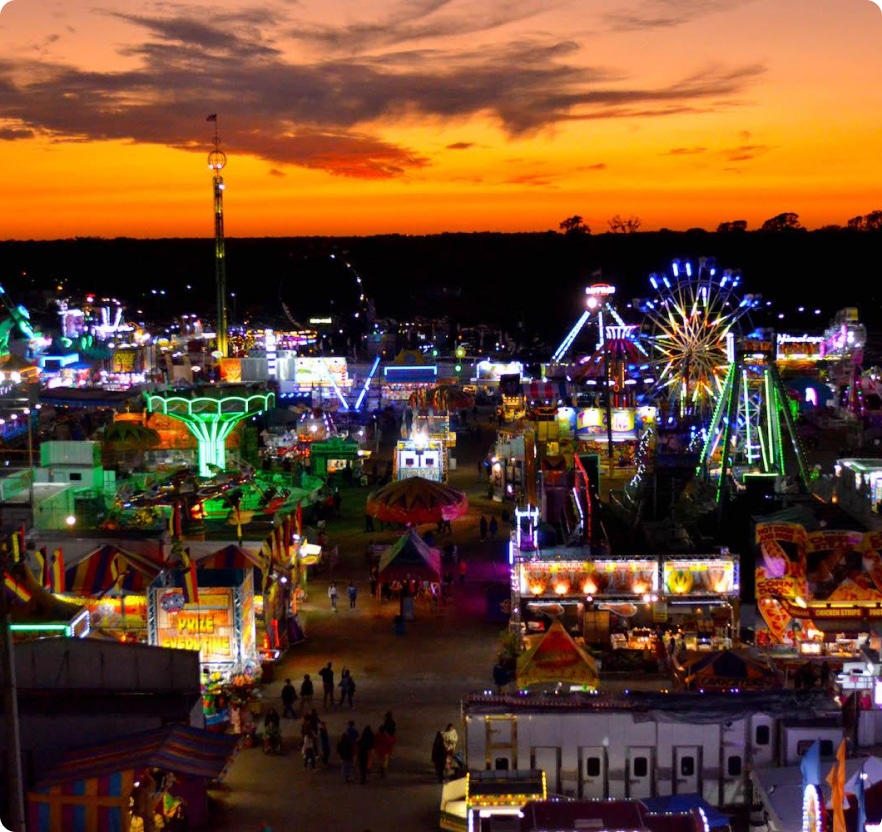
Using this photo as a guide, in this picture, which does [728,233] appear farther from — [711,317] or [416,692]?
[416,692]

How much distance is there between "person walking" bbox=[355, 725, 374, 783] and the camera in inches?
596

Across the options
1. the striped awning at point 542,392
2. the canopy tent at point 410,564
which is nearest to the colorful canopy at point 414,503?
the canopy tent at point 410,564

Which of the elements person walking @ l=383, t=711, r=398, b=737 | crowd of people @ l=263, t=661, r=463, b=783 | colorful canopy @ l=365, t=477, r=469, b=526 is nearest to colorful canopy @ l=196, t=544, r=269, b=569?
crowd of people @ l=263, t=661, r=463, b=783

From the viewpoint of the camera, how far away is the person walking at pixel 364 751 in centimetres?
1515

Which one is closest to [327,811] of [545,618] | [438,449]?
[545,618]

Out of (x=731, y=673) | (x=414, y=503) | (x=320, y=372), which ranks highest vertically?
(x=320, y=372)

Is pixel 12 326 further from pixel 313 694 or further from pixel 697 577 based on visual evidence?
pixel 697 577

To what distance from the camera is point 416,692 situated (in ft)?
60.2

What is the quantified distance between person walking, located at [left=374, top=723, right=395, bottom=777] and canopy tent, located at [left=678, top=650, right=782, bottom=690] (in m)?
3.66

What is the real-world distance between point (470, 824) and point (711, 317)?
35.1 m

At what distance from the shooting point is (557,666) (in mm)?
16375

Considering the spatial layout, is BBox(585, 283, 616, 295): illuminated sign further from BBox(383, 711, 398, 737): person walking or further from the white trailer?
the white trailer

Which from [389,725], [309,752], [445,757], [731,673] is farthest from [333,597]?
[731,673]

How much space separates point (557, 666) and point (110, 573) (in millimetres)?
6569
